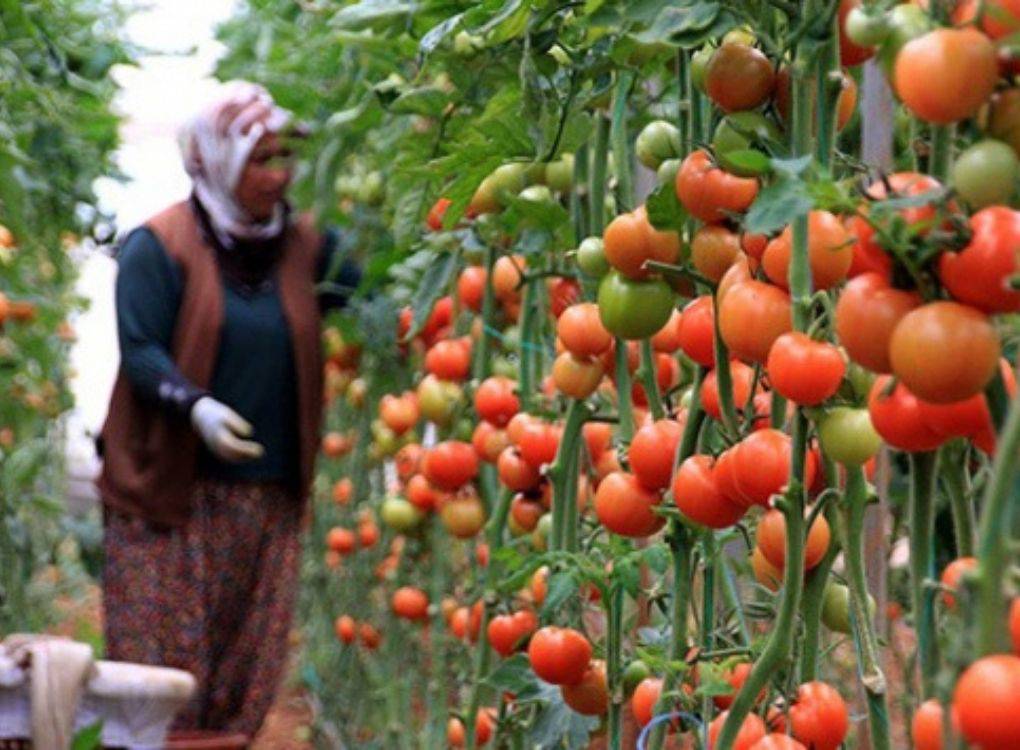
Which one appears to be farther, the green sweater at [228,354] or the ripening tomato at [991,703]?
the green sweater at [228,354]

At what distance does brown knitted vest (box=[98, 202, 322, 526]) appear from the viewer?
2928mm

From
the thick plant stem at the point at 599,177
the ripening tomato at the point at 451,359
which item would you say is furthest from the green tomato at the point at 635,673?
the ripening tomato at the point at 451,359

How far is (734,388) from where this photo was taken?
1.18 m

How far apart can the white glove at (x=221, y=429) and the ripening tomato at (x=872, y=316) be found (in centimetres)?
211

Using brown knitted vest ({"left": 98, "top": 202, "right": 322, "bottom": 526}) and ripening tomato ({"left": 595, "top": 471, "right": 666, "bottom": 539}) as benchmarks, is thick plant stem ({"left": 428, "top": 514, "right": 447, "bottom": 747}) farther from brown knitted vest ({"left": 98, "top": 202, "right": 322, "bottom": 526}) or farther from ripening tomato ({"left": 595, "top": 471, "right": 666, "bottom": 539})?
ripening tomato ({"left": 595, "top": 471, "right": 666, "bottom": 539})

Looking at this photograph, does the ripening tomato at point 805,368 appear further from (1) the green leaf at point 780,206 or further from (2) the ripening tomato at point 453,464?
(2) the ripening tomato at point 453,464

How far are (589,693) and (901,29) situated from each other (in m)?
0.89

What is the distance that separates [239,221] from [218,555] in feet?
2.03

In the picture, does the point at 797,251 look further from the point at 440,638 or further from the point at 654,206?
the point at 440,638

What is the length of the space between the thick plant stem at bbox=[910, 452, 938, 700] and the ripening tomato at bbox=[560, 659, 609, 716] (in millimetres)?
733

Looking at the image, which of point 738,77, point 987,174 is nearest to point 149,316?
point 738,77

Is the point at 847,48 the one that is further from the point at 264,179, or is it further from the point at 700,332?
the point at 264,179

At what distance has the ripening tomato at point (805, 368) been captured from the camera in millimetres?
887

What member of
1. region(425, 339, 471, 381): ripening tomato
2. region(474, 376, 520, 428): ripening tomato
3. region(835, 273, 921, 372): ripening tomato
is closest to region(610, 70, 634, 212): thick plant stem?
region(474, 376, 520, 428): ripening tomato
